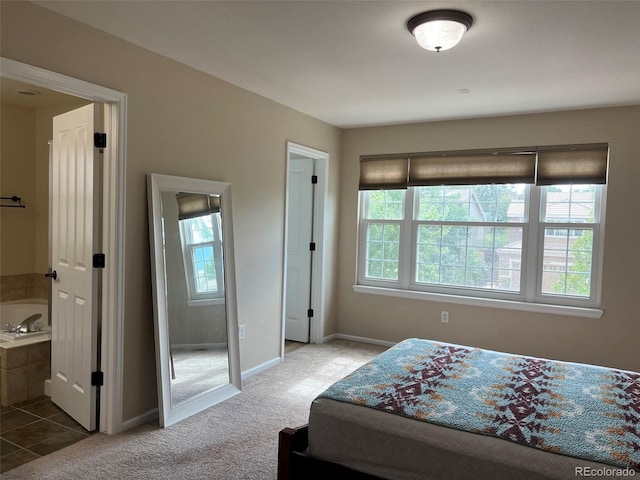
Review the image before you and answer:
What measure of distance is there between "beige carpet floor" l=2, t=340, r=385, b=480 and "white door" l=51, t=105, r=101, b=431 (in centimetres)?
35

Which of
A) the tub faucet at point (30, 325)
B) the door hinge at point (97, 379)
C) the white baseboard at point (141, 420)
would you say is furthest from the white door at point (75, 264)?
the tub faucet at point (30, 325)

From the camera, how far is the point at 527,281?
14.9 feet

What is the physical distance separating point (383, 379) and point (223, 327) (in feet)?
5.17

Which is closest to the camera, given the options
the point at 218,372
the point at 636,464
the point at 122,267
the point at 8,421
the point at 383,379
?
the point at 636,464

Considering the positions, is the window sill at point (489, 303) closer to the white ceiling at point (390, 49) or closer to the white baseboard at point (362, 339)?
the white baseboard at point (362, 339)

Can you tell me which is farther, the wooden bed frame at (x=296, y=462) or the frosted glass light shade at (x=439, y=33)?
the frosted glass light shade at (x=439, y=33)

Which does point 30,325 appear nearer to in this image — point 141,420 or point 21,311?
point 21,311

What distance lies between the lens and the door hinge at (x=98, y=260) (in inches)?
117

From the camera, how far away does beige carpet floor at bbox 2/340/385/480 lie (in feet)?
8.36

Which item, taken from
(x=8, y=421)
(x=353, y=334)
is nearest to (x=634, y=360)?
(x=353, y=334)

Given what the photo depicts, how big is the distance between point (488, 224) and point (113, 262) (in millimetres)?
3476

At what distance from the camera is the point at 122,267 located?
2979 mm

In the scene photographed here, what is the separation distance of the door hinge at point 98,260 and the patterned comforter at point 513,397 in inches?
64.6

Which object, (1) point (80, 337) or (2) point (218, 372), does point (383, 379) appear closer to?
(2) point (218, 372)
